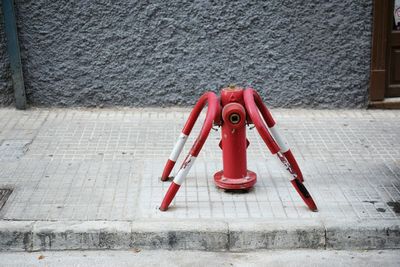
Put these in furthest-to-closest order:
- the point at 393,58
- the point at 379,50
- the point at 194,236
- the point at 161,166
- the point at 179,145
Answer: the point at 393,58, the point at 379,50, the point at 161,166, the point at 179,145, the point at 194,236

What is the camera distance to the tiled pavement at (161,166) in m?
5.61

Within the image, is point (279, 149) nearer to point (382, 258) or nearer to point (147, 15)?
point (382, 258)

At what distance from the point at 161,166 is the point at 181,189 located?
24.2 inches

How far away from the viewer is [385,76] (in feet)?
27.3

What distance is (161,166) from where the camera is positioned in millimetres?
6562

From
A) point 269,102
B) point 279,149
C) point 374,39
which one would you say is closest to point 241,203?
point 279,149

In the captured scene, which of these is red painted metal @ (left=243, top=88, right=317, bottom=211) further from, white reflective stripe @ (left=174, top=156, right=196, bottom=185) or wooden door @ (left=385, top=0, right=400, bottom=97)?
wooden door @ (left=385, top=0, right=400, bottom=97)

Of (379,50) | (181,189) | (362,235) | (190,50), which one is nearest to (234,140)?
(181,189)

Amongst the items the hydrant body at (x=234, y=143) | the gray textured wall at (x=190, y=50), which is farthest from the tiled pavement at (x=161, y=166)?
the gray textured wall at (x=190, y=50)

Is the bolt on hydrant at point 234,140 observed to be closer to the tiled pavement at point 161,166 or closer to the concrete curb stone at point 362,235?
the tiled pavement at point 161,166

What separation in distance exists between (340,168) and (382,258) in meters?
1.46

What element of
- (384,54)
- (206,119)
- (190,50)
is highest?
(206,119)

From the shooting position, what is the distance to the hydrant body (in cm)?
555

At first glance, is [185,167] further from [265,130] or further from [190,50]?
[190,50]
